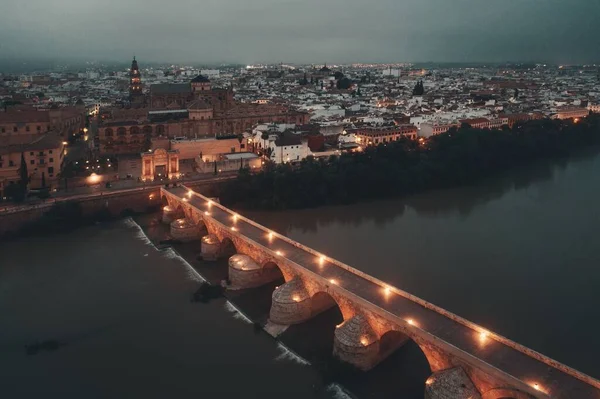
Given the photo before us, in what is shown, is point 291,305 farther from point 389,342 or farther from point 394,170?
point 394,170

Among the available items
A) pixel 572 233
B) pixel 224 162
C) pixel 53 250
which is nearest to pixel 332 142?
Result: pixel 224 162

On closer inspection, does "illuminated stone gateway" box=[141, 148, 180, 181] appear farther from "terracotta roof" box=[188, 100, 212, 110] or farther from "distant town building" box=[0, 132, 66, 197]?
"terracotta roof" box=[188, 100, 212, 110]

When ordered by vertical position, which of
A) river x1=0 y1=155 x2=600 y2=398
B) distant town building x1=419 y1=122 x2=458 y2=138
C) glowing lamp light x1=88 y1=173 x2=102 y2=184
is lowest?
river x1=0 y1=155 x2=600 y2=398

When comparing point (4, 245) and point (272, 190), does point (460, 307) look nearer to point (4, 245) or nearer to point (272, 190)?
point (272, 190)

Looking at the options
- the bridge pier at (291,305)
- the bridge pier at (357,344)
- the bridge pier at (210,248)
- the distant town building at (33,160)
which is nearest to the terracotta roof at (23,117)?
the distant town building at (33,160)

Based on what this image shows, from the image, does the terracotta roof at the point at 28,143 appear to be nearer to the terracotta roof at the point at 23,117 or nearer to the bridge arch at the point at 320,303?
the terracotta roof at the point at 23,117

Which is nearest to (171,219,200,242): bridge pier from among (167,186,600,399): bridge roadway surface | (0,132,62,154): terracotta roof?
(167,186,600,399): bridge roadway surface

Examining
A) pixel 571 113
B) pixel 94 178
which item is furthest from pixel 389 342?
pixel 571 113
